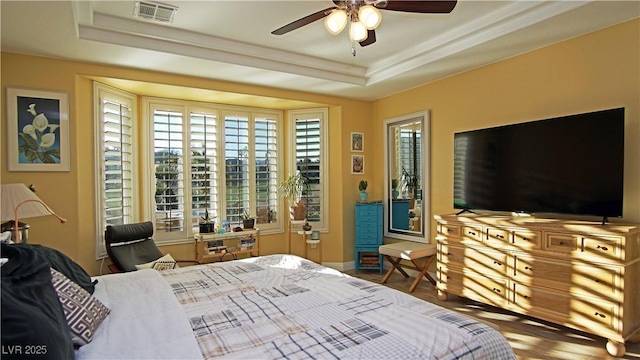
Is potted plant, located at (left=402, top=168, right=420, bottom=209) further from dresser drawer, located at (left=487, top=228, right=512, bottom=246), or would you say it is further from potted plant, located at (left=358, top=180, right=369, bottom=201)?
dresser drawer, located at (left=487, top=228, right=512, bottom=246)

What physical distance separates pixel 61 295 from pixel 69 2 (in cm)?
195

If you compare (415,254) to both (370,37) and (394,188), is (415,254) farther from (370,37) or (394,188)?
(370,37)

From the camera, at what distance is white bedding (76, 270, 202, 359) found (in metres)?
1.37

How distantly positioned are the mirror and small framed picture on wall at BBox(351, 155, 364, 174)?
377 mm

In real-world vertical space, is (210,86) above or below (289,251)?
above

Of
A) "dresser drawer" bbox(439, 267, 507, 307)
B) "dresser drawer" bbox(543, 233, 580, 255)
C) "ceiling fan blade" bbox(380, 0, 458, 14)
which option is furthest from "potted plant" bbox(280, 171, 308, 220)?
"ceiling fan blade" bbox(380, 0, 458, 14)

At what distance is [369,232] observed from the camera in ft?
16.5

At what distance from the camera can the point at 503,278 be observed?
319cm

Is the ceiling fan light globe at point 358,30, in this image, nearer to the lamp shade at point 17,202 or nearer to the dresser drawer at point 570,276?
the dresser drawer at point 570,276

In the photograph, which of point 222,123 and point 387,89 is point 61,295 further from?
point 387,89

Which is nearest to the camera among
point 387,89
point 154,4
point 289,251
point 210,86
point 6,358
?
point 6,358

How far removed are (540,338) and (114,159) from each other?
4.49 metres

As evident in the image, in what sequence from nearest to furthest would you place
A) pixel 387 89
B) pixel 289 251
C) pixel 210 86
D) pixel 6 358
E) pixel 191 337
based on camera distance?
1. pixel 6 358
2. pixel 191 337
3. pixel 210 86
4. pixel 387 89
5. pixel 289 251

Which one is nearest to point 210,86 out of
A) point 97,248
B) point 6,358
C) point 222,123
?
point 222,123
